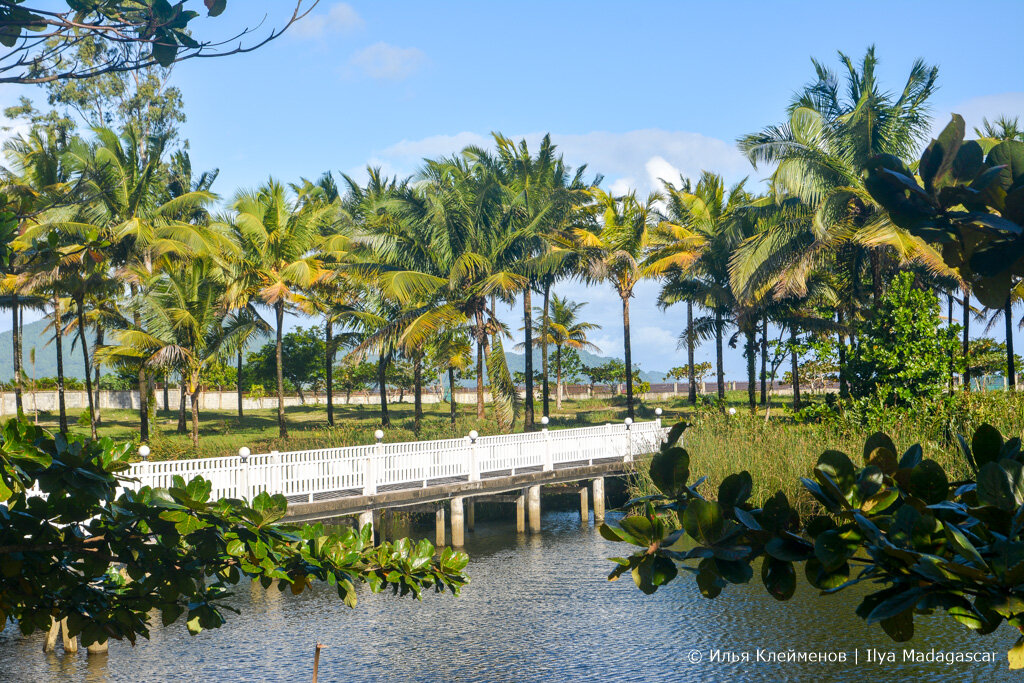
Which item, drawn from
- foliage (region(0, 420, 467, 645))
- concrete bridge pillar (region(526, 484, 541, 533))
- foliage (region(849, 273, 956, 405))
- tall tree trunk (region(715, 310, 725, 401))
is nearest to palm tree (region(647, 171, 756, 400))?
tall tree trunk (region(715, 310, 725, 401))

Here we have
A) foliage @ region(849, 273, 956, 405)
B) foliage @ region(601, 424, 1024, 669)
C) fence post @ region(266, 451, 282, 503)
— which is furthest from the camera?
foliage @ region(849, 273, 956, 405)

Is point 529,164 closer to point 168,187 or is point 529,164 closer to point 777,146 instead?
point 777,146

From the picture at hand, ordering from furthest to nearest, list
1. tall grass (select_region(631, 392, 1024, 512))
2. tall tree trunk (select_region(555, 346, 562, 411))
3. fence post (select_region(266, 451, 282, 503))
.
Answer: tall tree trunk (select_region(555, 346, 562, 411))
tall grass (select_region(631, 392, 1024, 512))
fence post (select_region(266, 451, 282, 503))

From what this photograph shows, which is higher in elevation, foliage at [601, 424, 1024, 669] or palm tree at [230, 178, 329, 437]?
palm tree at [230, 178, 329, 437]

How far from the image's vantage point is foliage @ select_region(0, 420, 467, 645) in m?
2.91

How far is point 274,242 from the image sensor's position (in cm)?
2875

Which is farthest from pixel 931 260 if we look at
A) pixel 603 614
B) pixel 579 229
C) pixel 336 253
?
pixel 336 253

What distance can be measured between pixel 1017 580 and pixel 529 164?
24678mm

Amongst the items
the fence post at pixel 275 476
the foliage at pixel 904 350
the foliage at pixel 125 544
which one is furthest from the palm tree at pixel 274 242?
the foliage at pixel 125 544

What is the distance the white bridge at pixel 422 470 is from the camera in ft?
46.3

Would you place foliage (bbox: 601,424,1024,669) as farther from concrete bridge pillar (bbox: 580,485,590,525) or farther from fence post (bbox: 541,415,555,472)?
concrete bridge pillar (bbox: 580,485,590,525)

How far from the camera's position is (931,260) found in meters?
20.4

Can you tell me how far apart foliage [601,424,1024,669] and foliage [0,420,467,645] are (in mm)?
1661

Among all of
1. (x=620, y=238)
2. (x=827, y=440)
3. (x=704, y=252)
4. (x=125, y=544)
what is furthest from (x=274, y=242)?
(x=125, y=544)
